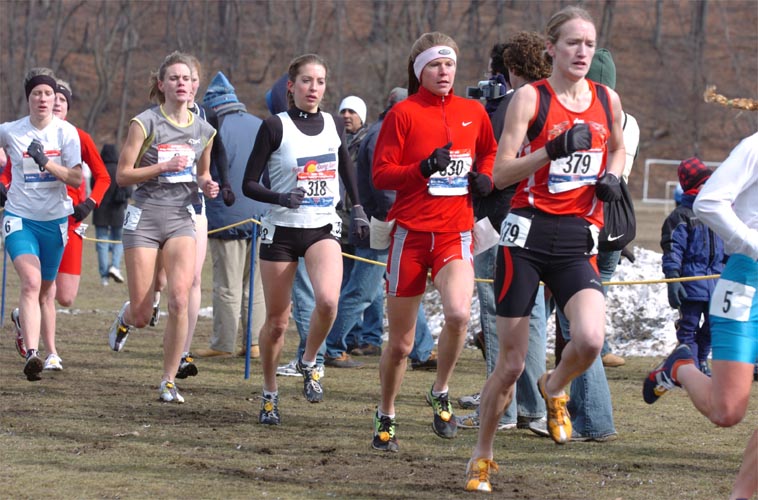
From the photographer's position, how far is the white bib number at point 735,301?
198 inches

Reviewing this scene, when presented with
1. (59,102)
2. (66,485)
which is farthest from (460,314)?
(59,102)

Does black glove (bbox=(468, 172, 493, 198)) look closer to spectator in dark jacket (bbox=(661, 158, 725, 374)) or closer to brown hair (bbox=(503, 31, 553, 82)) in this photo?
brown hair (bbox=(503, 31, 553, 82))

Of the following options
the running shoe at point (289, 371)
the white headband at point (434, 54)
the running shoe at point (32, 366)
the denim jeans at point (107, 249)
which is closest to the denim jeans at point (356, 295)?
the running shoe at point (289, 371)

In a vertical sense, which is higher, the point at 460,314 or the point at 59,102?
the point at 59,102

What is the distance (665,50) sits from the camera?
5769 cm

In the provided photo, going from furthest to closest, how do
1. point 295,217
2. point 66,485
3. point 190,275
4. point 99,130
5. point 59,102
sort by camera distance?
point 99,130, point 59,102, point 190,275, point 295,217, point 66,485

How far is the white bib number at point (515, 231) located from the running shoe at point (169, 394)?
137 inches

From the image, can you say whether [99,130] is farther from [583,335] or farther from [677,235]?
[583,335]

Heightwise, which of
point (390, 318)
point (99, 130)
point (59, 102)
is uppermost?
point (59, 102)

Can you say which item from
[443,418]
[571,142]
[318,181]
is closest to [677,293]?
[443,418]

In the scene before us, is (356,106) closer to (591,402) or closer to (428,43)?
(428,43)

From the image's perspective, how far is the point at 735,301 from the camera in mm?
5031

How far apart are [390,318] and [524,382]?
1251 millimetres

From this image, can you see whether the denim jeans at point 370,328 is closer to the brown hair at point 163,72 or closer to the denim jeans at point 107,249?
the brown hair at point 163,72
